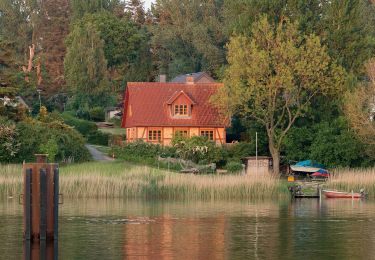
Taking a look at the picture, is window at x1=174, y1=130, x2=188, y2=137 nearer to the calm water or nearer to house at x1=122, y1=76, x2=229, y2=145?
house at x1=122, y1=76, x2=229, y2=145

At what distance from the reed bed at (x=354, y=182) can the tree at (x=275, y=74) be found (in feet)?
41.4

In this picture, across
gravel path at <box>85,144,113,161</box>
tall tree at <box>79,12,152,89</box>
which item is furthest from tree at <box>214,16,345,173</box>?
tall tree at <box>79,12,152,89</box>

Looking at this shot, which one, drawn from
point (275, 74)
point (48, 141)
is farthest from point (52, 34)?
point (48, 141)

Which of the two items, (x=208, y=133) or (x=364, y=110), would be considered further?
(x=208, y=133)

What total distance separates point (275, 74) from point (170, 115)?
11518 mm

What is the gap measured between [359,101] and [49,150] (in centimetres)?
2125

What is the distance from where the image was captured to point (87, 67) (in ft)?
345

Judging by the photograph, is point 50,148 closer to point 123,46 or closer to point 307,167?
point 307,167

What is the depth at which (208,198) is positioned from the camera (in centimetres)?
5759

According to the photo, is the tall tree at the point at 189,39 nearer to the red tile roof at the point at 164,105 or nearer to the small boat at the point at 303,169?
the red tile roof at the point at 164,105

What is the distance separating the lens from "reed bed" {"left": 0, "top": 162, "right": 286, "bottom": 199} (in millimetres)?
56406

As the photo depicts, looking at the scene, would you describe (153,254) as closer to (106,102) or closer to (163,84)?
(163,84)

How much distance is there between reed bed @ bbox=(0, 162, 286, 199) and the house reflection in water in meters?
9.86

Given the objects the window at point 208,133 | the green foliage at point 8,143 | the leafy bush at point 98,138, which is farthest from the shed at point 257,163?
the green foliage at point 8,143
